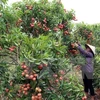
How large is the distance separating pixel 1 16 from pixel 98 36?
16.3ft

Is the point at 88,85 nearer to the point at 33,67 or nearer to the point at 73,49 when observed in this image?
the point at 73,49

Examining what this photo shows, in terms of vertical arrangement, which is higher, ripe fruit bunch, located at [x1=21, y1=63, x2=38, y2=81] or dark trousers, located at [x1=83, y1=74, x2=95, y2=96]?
ripe fruit bunch, located at [x1=21, y1=63, x2=38, y2=81]

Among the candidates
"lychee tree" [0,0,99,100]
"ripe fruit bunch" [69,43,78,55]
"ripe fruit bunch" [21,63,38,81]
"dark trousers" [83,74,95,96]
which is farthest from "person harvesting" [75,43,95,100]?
"ripe fruit bunch" [21,63,38,81]

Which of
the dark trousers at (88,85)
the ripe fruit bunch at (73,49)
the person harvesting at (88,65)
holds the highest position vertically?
the ripe fruit bunch at (73,49)

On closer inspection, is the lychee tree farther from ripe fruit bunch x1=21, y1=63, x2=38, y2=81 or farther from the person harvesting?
the person harvesting

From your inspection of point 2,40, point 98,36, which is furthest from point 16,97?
point 98,36

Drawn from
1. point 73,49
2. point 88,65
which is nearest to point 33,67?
point 73,49

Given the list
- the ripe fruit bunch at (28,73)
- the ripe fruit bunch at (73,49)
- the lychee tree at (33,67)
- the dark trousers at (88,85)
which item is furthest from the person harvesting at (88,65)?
the ripe fruit bunch at (28,73)

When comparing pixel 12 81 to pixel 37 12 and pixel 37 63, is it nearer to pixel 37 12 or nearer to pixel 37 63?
pixel 37 63

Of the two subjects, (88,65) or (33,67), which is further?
(88,65)

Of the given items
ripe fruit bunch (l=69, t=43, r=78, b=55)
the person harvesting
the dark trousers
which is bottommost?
the dark trousers

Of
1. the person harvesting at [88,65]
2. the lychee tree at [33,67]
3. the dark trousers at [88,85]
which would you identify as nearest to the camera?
the lychee tree at [33,67]

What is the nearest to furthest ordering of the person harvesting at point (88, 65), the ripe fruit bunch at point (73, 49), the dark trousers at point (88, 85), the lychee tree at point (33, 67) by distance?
the lychee tree at point (33, 67) → the ripe fruit bunch at point (73, 49) → the person harvesting at point (88, 65) → the dark trousers at point (88, 85)

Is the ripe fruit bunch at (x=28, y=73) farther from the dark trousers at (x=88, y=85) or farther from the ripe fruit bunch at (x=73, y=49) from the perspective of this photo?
the dark trousers at (x=88, y=85)
